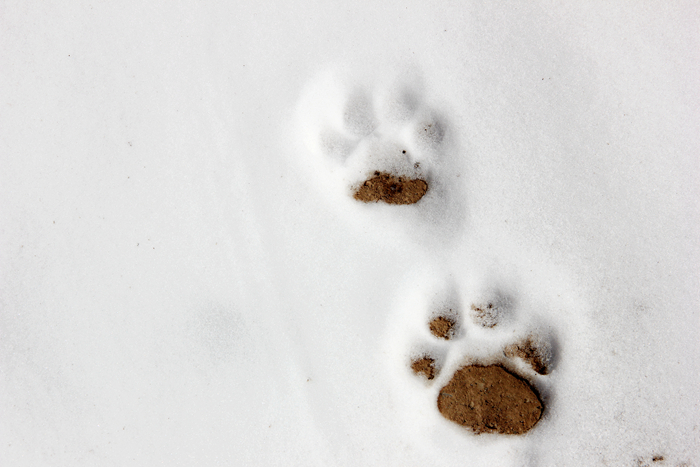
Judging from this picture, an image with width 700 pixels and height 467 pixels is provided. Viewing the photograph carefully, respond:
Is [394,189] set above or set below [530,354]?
above

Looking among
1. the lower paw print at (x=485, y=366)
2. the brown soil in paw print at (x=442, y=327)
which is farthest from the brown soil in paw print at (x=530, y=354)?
the brown soil in paw print at (x=442, y=327)

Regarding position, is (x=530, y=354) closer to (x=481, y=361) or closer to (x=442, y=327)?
(x=481, y=361)

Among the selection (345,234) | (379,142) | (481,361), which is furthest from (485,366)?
(379,142)

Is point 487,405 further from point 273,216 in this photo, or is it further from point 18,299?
point 18,299

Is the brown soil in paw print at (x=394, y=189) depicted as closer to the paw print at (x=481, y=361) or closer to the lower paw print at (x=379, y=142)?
the lower paw print at (x=379, y=142)

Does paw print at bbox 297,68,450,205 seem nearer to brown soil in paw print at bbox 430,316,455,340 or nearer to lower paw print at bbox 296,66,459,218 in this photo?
lower paw print at bbox 296,66,459,218

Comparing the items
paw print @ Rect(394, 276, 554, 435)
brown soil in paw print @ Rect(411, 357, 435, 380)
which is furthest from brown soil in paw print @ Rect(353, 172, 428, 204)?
Result: brown soil in paw print @ Rect(411, 357, 435, 380)

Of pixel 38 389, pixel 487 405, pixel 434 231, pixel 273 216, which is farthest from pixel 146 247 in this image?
pixel 487 405
